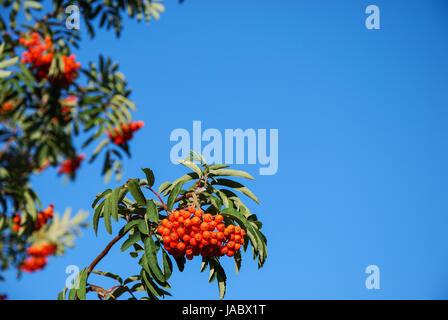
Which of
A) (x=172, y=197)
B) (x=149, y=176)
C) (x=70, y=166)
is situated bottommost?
(x=172, y=197)

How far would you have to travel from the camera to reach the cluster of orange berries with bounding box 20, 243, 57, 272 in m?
5.14

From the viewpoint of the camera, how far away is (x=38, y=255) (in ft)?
17.3

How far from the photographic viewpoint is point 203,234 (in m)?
2.35

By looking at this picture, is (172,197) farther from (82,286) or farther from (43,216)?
(43,216)

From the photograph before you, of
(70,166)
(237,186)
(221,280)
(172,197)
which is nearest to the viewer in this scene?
(172,197)

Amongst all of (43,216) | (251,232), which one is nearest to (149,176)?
(251,232)

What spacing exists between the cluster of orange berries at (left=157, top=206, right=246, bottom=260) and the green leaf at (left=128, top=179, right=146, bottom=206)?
6.2 inches

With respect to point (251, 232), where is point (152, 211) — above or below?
above

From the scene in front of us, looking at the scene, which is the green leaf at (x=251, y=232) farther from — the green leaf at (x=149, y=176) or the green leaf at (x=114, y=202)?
the green leaf at (x=114, y=202)

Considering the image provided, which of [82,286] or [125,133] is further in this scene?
[125,133]

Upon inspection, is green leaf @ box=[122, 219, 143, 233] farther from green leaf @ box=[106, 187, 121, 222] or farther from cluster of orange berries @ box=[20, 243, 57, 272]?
cluster of orange berries @ box=[20, 243, 57, 272]

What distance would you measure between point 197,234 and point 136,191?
0.39m

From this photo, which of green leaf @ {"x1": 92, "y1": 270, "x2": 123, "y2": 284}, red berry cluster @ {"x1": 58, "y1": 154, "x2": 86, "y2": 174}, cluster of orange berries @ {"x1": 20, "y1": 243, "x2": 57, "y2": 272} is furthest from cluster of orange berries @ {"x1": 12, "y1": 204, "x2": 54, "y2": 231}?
green leaf @ {"x1": 92, "y1": 270, "x2": 123, "y2": 284}
